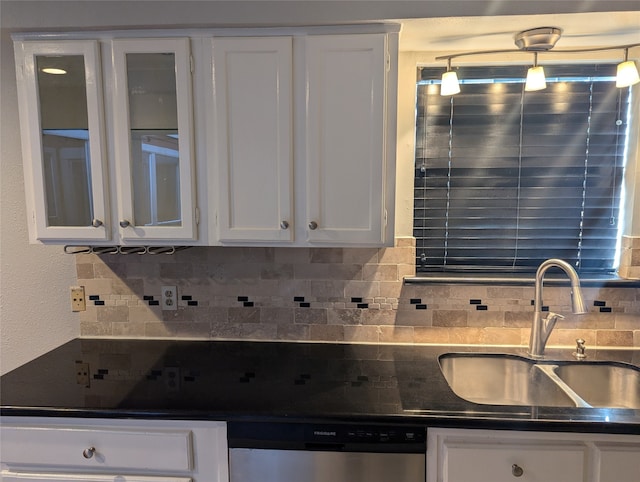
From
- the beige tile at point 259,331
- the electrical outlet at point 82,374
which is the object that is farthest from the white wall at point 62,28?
the beige tile at point 259,331

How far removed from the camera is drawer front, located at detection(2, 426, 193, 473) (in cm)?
134

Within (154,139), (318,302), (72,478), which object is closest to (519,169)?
(318,302)

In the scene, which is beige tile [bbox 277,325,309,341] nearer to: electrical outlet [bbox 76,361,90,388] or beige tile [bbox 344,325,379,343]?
beige tile [bbox 344,325,379,343]

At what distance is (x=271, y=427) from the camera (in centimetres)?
130

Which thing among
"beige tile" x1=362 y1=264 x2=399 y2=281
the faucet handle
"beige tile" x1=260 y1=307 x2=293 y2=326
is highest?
"beige tile" x1=362 y1=264 x2=399 y2=281

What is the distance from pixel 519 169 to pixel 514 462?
1.18 m

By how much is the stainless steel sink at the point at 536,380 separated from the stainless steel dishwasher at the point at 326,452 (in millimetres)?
515

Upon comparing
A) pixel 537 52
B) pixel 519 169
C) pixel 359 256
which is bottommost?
pixel 359 256

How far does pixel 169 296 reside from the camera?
192 cm

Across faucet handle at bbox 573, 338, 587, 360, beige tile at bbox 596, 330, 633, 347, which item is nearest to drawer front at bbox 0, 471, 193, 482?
faucet handle at bbox 573, 338, 587, 360

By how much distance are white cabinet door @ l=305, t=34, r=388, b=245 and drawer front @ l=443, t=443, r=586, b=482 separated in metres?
0.73

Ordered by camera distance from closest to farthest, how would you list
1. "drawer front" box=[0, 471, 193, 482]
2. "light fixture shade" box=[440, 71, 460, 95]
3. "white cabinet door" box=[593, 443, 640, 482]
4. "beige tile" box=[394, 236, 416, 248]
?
"white cabinet door" box=[593, 443, 640, 482], "drawer front" box=[0, 471, 193, 482], "light fixture shade" box=[440, 71, 460, 95], "beige tile" box=[394, 236, 416, 248]

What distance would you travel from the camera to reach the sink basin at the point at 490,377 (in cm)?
170

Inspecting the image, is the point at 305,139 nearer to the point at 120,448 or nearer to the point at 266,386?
the point at 266,386
